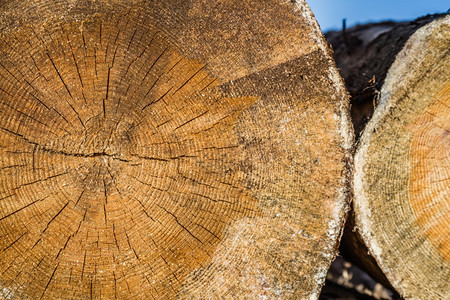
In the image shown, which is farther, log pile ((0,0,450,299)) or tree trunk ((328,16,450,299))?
tree trunk ((328,16,450,299))

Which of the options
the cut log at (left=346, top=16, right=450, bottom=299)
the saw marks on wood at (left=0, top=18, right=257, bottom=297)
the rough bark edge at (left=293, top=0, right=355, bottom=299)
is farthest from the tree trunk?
the saw marks on wood at (left=0, top=18, right=257, bottom=297)

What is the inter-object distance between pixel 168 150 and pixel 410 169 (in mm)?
1133

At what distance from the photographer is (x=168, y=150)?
1.63 metres

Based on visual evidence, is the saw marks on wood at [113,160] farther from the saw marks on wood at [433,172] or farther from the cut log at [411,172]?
the saw marks on wood at [433,172]

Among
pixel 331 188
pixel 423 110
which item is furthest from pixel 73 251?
pixel 423 110

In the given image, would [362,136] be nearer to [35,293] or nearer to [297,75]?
[297,75]

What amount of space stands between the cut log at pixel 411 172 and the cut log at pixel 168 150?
0.25 m

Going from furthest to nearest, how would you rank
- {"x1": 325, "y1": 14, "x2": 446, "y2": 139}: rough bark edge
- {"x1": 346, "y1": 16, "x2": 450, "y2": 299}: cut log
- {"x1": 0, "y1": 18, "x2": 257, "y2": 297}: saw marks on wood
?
{"x1": 325, "y1": 14, "x2": 446, "y2": 139}: rough bark edge < {"x1": 346, "y1": 16, "x2": 450, "y2": 299}: cut log < {"x1": 0, "y1": 18, "x2": 257, "y2": 297}: saw marks on wood

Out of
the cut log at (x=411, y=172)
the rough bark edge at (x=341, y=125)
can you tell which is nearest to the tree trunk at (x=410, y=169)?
the cut log at (x=411, y=172)

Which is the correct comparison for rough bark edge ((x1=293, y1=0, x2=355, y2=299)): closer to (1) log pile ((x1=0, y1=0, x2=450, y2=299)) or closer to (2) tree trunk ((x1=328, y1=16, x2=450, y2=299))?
(1) log pile ((x1=0, y1=0, x2=450, y2=299))

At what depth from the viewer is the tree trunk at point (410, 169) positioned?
1.86 metres

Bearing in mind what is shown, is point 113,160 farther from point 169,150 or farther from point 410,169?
point 410,169

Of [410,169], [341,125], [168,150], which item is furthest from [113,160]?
[410,169]

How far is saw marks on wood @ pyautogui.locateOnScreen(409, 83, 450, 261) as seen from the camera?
6.23 ft
